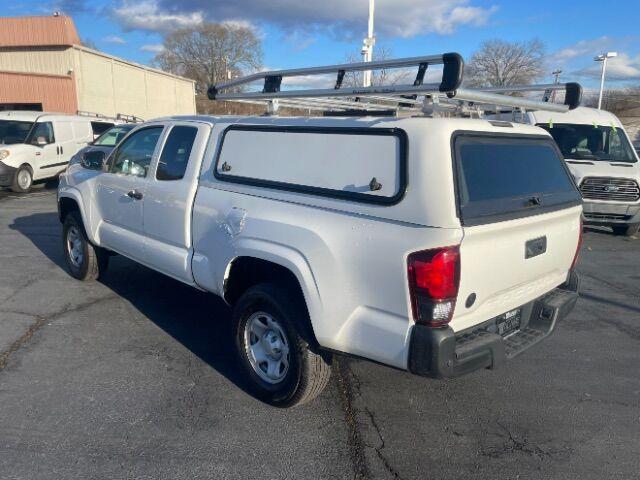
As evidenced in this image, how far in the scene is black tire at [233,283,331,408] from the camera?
10.6ft

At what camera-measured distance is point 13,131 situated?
1339 cm

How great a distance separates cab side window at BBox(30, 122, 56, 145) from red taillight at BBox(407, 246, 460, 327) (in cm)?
1319

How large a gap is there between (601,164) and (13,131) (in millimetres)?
13482

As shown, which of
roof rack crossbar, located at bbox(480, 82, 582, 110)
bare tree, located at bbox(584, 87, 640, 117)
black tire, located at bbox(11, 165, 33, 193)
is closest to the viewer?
roof rack crossbar, located at bbox(480, 82, 582, 110)

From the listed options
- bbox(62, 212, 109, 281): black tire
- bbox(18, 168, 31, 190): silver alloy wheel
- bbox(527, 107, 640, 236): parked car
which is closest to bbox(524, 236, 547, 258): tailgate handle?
bbox(62, 212, 109, 281): black tire

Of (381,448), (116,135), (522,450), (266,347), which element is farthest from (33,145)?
(522,450)

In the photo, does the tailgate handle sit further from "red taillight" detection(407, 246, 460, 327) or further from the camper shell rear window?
the camper shell rear window

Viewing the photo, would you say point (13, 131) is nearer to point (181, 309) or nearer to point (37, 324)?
point (37, 324)

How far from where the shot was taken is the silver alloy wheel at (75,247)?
5922 millimetres

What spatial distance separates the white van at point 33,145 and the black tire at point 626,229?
43.0 feet

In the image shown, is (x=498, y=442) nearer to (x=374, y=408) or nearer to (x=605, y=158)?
(x=374, y=408)

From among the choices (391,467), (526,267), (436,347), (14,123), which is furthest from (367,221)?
(14,123)

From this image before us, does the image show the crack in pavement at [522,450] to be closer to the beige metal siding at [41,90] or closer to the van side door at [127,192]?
the van side door at [127,192]

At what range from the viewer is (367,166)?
2.96 meters
